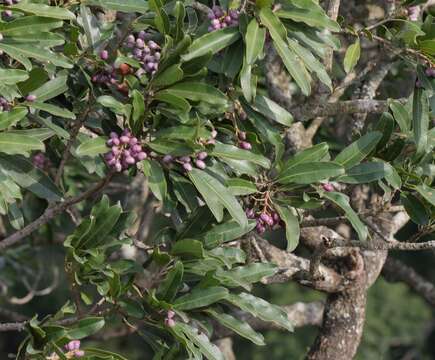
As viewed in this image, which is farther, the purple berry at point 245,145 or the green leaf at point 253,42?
the purple berry at point 245,145

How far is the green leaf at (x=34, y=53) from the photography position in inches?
72.5

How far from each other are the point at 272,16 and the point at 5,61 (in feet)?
2.07

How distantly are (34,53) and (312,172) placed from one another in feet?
2.12

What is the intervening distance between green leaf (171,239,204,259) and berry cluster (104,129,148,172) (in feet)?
0.77

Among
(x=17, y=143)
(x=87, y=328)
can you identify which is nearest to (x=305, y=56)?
(x=17, y=143)

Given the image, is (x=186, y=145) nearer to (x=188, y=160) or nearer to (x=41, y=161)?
(x=188, y=160)

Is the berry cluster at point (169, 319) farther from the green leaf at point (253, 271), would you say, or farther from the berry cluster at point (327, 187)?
the berry cluster at point (327, 187)

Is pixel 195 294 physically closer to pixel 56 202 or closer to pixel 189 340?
pixel 189 340

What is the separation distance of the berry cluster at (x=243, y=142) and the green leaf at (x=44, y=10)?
A: 1.49 feet

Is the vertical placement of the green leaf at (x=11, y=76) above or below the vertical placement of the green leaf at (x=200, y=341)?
above

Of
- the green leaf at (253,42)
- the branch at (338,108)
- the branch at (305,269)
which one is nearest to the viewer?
the green leaf at (253,42)

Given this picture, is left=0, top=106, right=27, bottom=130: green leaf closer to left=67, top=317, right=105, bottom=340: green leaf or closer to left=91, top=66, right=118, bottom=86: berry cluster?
left=91, top=66, right=118, bottom=86: berry cluster

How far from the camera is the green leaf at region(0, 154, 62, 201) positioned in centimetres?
194

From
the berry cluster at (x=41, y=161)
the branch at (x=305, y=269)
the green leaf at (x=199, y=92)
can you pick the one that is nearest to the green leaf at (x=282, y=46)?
the green leaf at (x=199, y=92)
